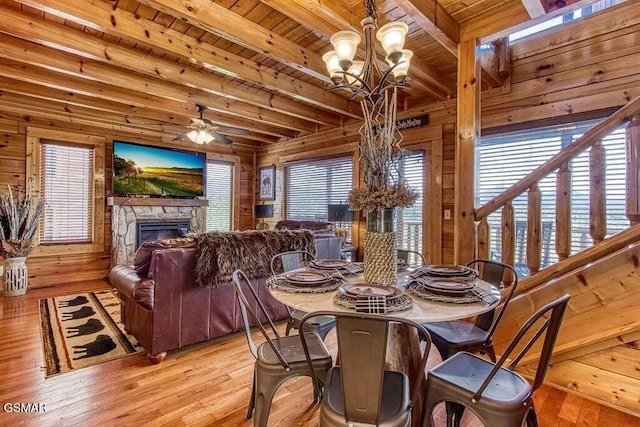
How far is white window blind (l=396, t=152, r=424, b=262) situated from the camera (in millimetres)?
4262

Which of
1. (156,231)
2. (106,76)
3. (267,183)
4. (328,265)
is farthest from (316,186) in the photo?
(328,265)

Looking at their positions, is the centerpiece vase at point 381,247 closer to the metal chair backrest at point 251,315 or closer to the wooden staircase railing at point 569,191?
the metal chair backrest at point 251,315

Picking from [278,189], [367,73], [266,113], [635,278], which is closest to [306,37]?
[367,73]

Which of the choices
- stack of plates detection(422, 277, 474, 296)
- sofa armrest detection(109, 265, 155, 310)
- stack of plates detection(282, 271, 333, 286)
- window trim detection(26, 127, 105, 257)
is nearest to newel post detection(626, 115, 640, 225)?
stack of plates detection(422, 277, 474, 296)

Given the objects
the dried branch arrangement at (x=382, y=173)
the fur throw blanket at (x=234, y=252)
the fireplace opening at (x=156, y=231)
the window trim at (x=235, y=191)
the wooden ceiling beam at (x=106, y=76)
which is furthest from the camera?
the window trim at (x=235, y=191)

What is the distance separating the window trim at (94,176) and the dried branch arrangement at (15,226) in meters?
0.75

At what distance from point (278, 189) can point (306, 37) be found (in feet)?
12.3

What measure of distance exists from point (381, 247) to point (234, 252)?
148 centimetres

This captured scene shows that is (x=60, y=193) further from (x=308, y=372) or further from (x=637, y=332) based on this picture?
(x=637, y=332)

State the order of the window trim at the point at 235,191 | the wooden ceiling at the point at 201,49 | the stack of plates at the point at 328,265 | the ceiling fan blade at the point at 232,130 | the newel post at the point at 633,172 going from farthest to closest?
the window trim at the point at 235,191 → the ceiling fan blade at the point at 232,130 → the wooden ceiling at the point at 201,49 → the stack of plates at the point at 328,265 → the newel post at the point at 633,172

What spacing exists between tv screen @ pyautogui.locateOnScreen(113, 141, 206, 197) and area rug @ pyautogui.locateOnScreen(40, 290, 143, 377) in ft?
6.70

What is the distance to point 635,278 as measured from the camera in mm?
1808

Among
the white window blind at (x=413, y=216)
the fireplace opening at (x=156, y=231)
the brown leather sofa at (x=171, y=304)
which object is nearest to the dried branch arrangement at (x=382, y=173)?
the brown leather sofa at (x=171, y=304)

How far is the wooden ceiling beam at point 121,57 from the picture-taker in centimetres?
257
